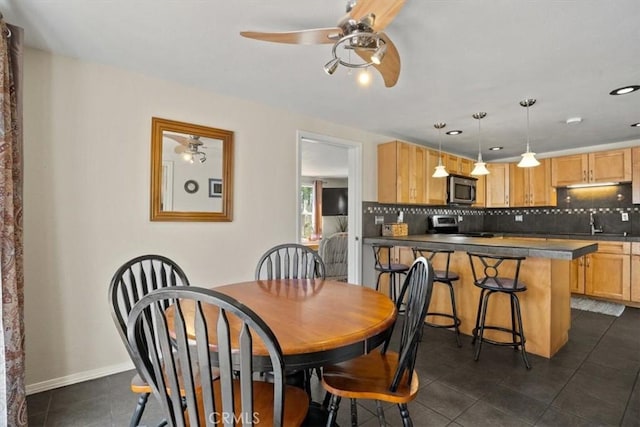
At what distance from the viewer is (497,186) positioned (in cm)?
528

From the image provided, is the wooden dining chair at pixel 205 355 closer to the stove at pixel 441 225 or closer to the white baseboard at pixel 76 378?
the white baseboard at pixel 76 378

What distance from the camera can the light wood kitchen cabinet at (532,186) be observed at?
4.84 meters

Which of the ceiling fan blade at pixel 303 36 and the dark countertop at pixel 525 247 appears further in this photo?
the dark countertop at pixel 525 247

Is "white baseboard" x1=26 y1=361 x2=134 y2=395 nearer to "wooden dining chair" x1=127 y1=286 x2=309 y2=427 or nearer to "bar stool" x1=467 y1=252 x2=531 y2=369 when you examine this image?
"wooden dining chair" x1=127 y1=286 x2=309 y2=427

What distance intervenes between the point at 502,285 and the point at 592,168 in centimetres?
322

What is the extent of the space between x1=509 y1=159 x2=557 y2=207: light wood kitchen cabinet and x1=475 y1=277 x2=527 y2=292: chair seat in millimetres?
2997

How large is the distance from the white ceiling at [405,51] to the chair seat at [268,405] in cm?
185

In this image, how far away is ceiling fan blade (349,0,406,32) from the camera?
1.31 meters

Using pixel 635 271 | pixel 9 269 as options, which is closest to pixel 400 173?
pixel 635 271

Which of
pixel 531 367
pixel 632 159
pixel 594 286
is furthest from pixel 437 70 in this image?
pixel 594 286

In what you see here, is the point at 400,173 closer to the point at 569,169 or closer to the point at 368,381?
the point at 569,169

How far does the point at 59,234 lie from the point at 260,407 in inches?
75.7

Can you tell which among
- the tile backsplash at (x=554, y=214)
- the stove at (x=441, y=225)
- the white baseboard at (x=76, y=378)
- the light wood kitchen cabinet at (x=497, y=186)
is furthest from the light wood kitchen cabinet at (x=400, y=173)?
the white baseboard at (x=76, y=378)

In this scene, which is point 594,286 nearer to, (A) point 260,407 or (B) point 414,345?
(B) point 414,345
